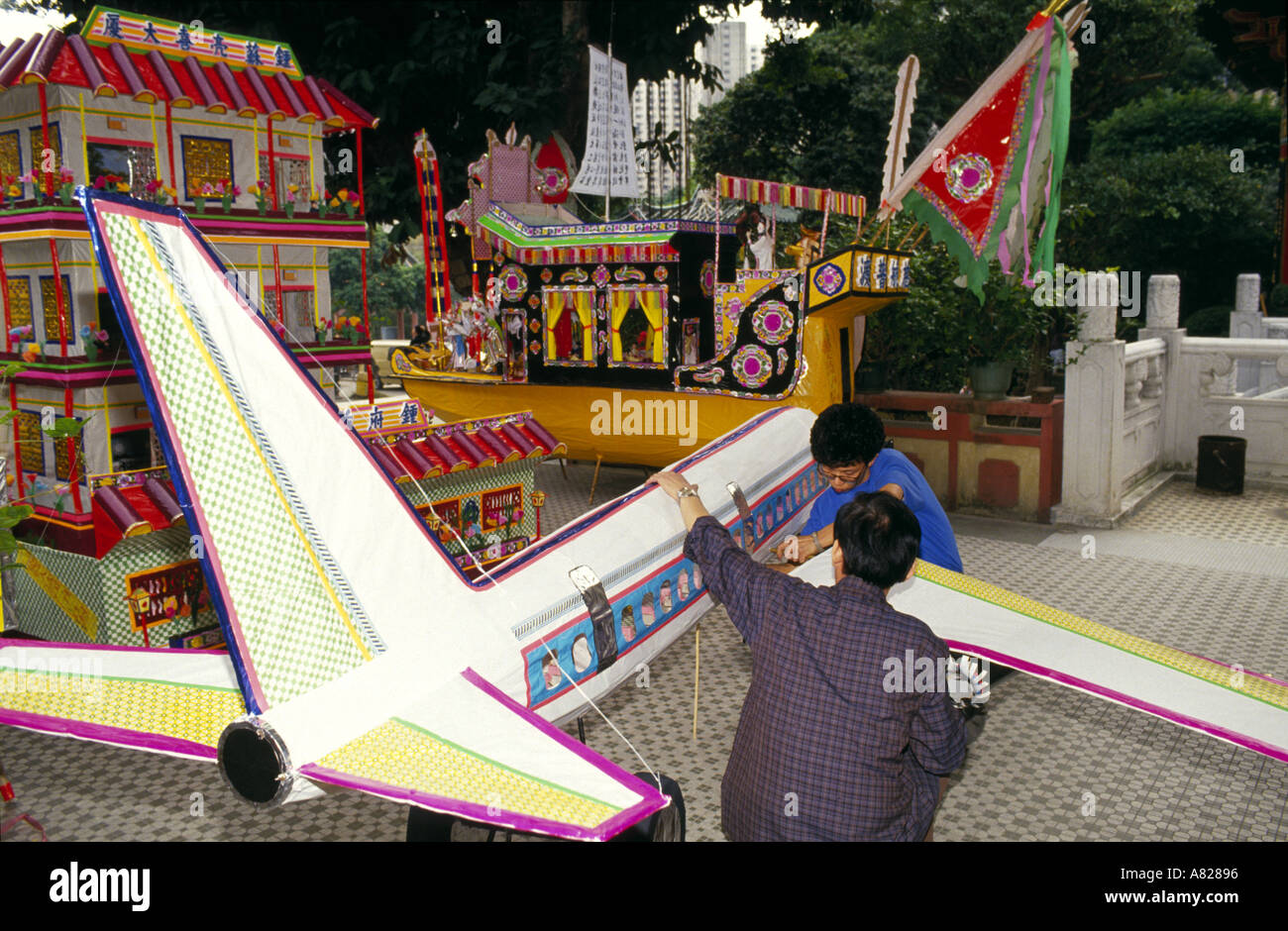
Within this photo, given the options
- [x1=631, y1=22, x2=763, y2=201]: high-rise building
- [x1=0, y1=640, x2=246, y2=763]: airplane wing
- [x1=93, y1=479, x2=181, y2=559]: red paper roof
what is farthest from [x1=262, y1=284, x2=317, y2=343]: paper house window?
[x1=631, y1=22, x2=763, y2=201]: high-rise building

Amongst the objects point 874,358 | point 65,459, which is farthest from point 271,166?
point 874,358

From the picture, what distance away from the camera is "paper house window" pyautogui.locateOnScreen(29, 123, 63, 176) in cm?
592

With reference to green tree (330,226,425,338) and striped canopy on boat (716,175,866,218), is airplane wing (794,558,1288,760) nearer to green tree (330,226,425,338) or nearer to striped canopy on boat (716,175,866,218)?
striped canopy on boat (716,175,866,218)

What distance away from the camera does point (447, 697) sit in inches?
124

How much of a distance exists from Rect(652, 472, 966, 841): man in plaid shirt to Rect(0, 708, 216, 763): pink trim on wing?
5.46 ft

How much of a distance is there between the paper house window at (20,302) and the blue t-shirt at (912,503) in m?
5.24

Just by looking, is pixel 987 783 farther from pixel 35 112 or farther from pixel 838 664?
pixel 35 112

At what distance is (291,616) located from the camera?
304 cm

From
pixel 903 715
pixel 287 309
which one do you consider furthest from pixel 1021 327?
pixel 903 715

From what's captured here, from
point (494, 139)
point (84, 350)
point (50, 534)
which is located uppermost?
point (494, 139)

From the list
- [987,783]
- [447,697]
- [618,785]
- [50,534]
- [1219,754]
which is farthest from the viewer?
[50,534]

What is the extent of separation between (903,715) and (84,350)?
5555mm

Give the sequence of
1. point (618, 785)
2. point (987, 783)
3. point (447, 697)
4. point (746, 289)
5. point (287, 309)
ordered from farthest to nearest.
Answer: point (746, 289)
point (287, 309)
point (987, 783)
point (447, 697)
point (618, 785)

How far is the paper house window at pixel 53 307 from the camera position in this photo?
6.13m
